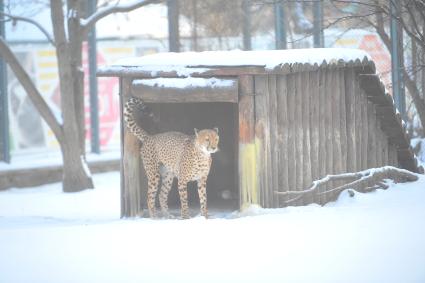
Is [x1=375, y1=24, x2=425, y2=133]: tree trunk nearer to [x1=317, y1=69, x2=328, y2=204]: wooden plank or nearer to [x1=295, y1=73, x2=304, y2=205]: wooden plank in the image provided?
[x1=317, y1=69, x2=328, y2=204]: wooden plank

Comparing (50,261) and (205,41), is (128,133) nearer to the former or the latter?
(50,261)

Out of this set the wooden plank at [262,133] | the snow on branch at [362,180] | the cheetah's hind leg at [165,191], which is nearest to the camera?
the snow on branch at [362,180]

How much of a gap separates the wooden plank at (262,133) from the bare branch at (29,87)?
5904 millimetres

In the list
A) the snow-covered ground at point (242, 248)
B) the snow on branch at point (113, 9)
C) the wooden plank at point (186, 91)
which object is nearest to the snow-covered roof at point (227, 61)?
the wooden plank at point (186, 91)

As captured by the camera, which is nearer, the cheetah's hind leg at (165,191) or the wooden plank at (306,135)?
Result: the wooden plank at (306,135)

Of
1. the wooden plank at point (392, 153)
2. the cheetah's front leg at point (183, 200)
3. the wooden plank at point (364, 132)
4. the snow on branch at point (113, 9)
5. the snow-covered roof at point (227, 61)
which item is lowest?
the cheetah's front leg at point (183, 200)

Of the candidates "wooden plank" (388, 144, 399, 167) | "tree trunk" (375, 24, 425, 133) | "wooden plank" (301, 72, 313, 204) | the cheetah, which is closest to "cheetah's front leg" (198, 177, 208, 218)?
the cheetah

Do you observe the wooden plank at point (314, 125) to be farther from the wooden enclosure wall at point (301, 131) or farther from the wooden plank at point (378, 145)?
the wooden plank at point (378, 145)

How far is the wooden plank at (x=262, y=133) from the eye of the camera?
10.3 metres

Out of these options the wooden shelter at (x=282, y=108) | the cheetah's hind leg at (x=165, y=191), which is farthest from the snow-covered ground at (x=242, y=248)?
the cheetah's hind leg at (x=165, y=191)

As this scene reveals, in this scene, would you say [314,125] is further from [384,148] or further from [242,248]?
[242,248]

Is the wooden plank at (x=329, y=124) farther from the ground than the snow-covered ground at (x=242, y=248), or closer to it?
farther from the ground

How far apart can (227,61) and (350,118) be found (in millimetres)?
1947

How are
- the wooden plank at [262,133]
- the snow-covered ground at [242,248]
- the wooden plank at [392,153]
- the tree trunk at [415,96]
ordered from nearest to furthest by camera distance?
the snow-covered ground at [242,248] < the wooden plank at [262,133] < the wooden plank at [392,153] < the tree trunk at [415,96]
